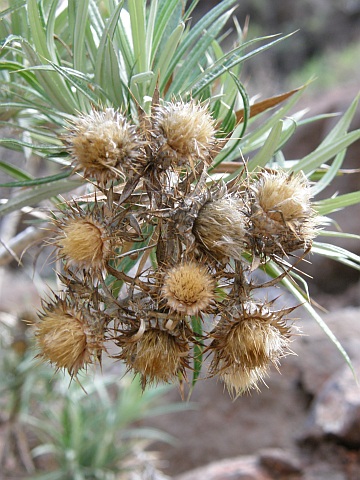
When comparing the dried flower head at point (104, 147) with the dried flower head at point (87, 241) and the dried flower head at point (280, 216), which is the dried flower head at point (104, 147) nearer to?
the dried flower head at point (87, 241)

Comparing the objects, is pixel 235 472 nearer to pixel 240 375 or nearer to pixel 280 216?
pixel 240 375

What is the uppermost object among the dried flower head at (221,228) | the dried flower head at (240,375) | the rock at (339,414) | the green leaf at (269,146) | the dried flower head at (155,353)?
the green leaf at (269,146)

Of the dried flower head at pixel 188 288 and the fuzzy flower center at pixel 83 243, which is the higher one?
the fuzzy flower center at pixel 83 243

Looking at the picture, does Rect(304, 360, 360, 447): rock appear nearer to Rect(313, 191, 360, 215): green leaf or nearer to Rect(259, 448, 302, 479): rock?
Rect(259, 448, 302, 479): rock

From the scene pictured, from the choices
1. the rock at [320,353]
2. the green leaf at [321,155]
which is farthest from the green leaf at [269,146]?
the rock at [320,353]

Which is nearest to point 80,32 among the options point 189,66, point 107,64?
point 107,64

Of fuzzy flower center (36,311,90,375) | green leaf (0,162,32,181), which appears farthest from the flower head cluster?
green leaf (0,162,32,181)
